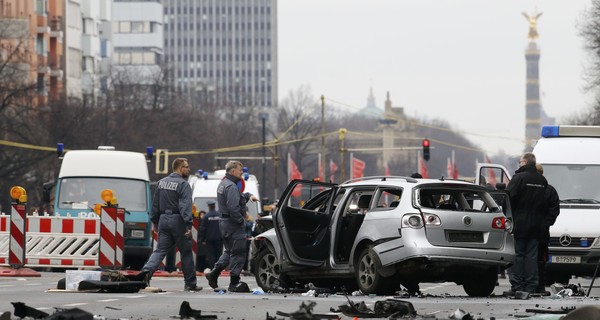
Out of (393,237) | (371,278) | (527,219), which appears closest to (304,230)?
(371,278)

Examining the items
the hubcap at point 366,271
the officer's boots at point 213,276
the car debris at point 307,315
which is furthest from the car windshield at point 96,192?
the car debris at point 307,315

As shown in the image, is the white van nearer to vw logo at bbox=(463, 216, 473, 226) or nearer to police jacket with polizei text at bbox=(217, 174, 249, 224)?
police jacket with polizei text at bbox=(217, 174, 249, 224)

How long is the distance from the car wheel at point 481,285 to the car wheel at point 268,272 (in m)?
2.45

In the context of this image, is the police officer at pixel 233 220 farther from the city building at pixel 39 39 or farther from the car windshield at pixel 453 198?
the city building at pixel 39 39

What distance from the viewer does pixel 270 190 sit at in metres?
138

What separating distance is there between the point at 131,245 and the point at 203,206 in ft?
17.6

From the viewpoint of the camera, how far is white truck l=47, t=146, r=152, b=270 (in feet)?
131

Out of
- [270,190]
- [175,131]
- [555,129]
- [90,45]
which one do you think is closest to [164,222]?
[555,129]

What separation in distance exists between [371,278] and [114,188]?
61.2 feet

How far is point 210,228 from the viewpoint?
126 ft

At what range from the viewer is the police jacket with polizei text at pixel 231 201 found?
23922mm

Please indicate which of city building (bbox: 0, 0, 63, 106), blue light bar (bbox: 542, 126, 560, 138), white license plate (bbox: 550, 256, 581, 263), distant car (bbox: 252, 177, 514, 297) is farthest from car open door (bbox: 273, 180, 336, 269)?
city building (bbox: 0, 0, 63, 106)

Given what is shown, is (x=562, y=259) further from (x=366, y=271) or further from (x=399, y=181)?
(x=366, y=271)

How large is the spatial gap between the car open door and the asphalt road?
2.04ft
